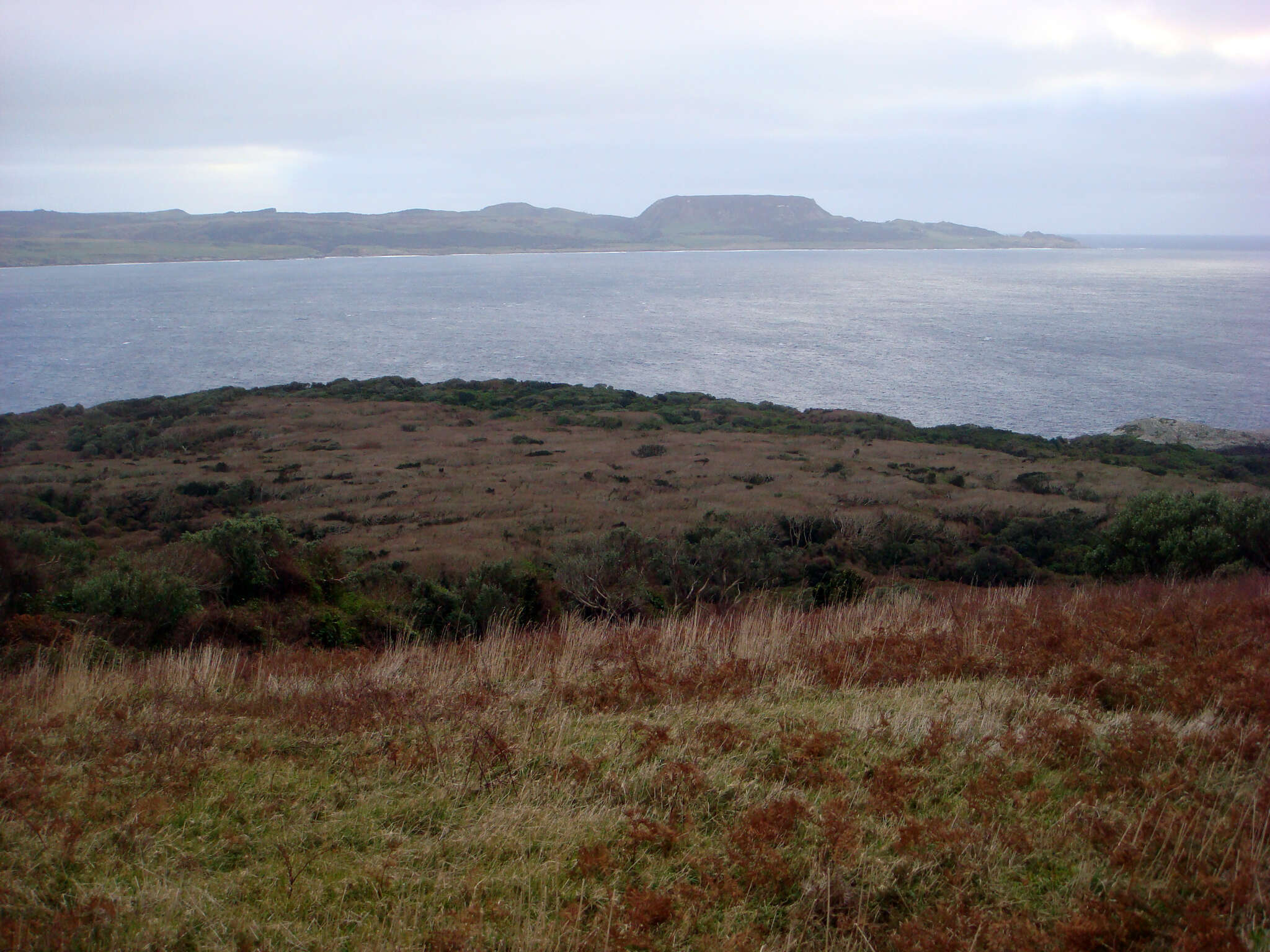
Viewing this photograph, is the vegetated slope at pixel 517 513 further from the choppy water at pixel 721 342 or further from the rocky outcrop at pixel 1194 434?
the choppy water at pixel 721 342

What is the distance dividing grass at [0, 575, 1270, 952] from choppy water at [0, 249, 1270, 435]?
152ft

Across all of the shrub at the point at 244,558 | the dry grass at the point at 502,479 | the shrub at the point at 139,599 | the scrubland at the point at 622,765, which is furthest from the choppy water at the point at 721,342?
the shrub at the point at 139,599

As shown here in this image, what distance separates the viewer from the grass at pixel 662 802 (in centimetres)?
319

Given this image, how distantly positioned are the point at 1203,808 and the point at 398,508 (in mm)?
22119

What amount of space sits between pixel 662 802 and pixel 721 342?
7527cm

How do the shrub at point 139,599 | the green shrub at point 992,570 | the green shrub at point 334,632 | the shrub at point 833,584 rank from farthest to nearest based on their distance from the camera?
the green shrub at point 992,570
the shrub at point 833,584
the green shrub at point 334,632
the shrub at point 139,599

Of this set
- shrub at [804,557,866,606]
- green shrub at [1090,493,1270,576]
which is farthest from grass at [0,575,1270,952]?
green shrub at [1090,493,1270,576]

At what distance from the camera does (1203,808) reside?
374 cm

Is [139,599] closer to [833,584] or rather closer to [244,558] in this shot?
[244,558]

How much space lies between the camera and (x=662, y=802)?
4125 millimetres

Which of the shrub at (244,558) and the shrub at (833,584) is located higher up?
the shrub at (244,558)

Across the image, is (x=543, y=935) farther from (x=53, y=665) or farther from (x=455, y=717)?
(x=53, y=665)

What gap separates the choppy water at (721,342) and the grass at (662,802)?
152ft

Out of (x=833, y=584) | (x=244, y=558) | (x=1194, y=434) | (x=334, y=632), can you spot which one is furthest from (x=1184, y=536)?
(x=1194, y=434)
